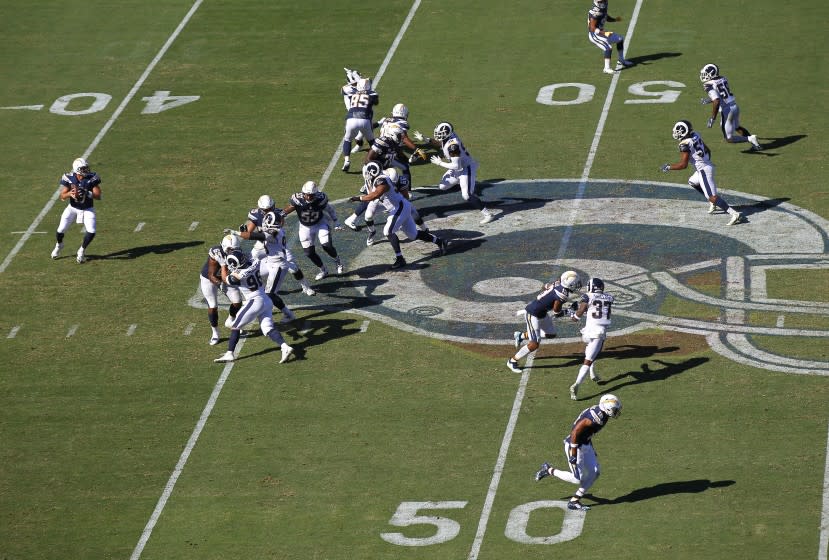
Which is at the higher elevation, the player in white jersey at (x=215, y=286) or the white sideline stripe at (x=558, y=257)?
the player in white jersey at (x=215, y=286)

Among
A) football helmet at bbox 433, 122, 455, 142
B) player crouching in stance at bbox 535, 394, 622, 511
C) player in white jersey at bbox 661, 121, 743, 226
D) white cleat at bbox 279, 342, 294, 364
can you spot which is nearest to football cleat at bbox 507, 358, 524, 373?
player crouching in stance at bbox 535, 394, 622, 511

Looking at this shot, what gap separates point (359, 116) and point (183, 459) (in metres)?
11.6

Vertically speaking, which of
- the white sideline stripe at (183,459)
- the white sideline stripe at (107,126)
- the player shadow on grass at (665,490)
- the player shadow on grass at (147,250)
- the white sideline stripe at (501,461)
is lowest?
the player shadow on grass at (665,490)

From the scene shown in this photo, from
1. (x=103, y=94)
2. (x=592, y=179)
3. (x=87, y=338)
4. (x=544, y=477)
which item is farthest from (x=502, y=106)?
(x=544, y=477)

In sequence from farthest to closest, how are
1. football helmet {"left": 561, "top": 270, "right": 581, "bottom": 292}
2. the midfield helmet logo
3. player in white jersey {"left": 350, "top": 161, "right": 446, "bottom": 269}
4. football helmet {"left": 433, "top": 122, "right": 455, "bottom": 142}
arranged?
football helmet {"left": 433, "top": 122, "right": 455, "bottom": 142} → player in white jersey {"left": 350, "top": 161, "right": 446, "bottom": 269} → the midfield helmet logo → football helmet {"left": 561, "top": 270, "right": 581, "bottom": 292}

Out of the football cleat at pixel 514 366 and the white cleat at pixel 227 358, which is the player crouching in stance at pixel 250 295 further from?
the football cleat at pixel 514 366

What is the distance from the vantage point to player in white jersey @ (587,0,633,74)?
120 ft

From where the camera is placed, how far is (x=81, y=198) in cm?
2975

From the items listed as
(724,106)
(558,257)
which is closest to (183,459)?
(558,257)

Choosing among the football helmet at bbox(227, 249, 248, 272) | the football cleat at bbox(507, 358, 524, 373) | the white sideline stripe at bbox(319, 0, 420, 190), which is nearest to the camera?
the football cleat at bbox(507, 358, 524, 373)

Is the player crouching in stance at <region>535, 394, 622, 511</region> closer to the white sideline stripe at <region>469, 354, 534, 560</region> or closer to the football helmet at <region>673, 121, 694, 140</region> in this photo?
the white sideline stripe at <region>469, 354, 534, 560</region>

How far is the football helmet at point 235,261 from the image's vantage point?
25.3 metres

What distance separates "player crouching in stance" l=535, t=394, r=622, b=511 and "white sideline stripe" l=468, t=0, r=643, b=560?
34.0 inches

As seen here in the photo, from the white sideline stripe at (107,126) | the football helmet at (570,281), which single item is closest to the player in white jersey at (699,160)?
the football helmet at (570,281)
